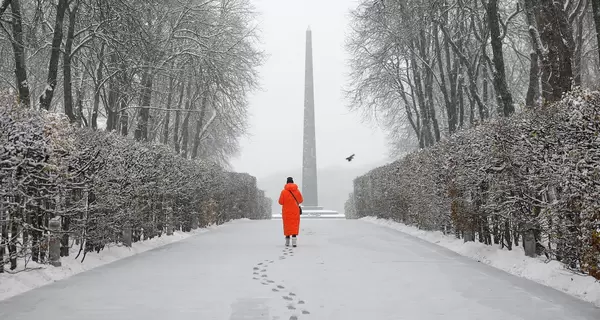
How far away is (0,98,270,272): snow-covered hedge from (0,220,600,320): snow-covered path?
0.69 meters

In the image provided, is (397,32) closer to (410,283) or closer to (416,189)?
(416,189)

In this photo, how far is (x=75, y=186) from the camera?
7820mm

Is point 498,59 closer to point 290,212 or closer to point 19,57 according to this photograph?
point 290,212

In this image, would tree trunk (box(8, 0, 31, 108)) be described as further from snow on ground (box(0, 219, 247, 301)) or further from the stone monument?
the stone monument

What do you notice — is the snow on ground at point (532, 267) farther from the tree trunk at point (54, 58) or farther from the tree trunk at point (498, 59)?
the tree trunk at point (54, 58)

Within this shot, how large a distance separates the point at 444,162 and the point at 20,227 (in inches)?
322

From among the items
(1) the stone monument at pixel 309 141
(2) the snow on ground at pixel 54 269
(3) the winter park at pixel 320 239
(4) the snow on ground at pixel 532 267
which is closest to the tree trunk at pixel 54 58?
(3) the winter park at pixel 320 239

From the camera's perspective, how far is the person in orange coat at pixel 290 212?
12336mm

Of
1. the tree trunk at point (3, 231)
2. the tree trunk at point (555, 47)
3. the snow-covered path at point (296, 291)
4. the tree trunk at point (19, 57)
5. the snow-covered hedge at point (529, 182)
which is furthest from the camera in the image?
the tree trunk at point (19, 57)

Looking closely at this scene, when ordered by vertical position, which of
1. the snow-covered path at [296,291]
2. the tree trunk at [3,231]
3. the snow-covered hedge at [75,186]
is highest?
the snow-covered hedge at [75,186]

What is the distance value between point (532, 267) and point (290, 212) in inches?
235

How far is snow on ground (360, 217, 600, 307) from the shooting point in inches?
239

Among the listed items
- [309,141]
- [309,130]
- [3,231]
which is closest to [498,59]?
[3,231]

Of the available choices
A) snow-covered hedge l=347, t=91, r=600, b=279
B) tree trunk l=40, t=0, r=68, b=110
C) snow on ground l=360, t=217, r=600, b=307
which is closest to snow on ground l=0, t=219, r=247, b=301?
tree trunk l=40, t=0, r=68, b=110
